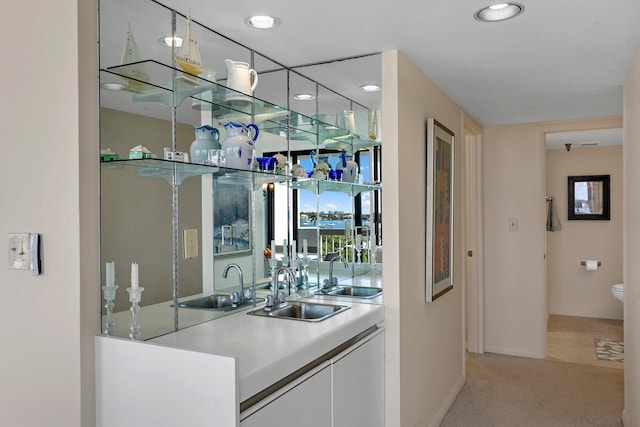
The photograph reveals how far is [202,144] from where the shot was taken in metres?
2.12

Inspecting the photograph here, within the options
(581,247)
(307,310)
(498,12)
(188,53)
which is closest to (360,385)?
(307,310)

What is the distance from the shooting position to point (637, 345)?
2.72 meters

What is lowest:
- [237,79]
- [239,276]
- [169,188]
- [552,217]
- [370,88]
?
[239,276]

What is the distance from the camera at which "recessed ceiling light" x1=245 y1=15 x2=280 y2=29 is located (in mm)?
2109

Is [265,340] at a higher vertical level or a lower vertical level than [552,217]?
lower

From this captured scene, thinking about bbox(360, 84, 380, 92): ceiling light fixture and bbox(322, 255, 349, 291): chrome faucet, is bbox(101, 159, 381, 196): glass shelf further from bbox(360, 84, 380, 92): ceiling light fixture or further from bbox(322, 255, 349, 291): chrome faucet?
bbox(360, 84, 380, 92): ceiling light fixture

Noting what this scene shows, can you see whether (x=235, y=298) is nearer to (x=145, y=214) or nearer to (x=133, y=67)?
(x=145, y=214)

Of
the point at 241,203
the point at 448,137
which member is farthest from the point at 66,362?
the point at 448,137

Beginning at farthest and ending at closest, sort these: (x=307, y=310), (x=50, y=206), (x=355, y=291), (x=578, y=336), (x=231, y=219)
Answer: (x=578, y=336), (x=355, y=291), (x=307, y=310), (x=231, y=219), (x=50, y=206)

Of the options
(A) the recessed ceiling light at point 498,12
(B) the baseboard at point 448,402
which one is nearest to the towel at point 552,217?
(B) the baseboard at point 448,402

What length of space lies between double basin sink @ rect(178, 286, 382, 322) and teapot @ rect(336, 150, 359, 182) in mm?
684

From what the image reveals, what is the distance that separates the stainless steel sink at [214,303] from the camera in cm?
217

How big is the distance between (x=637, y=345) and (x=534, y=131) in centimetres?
242

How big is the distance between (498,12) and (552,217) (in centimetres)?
477
